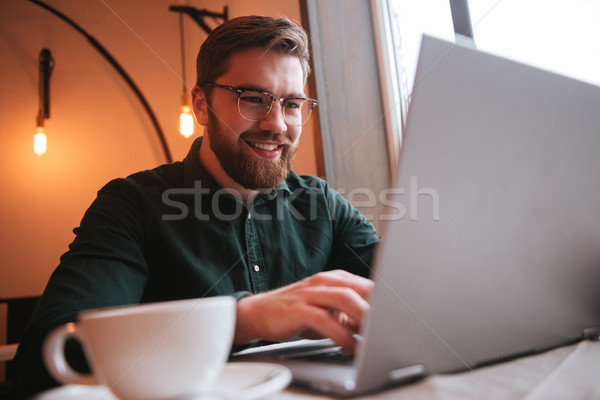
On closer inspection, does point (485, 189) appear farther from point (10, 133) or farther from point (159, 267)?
point (10, 133)

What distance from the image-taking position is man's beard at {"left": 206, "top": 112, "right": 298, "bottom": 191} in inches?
43.8

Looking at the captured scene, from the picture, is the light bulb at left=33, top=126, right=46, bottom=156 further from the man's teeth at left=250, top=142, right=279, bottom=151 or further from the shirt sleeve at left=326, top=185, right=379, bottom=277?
the shirt sleeve at left=326, top=185, right=379, bottom=277

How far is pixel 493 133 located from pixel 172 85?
10.4 ft

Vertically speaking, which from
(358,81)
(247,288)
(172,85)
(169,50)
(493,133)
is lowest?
(247,288)

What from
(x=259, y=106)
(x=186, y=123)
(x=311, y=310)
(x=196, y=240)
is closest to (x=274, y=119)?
(x=259, y=106)

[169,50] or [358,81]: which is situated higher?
[169,50]

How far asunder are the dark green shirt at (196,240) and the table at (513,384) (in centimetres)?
30

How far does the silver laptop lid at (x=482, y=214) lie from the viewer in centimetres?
31

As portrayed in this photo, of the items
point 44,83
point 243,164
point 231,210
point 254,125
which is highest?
point 44,83

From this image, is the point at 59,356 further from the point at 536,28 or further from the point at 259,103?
the point at 536,28

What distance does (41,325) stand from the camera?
535mm

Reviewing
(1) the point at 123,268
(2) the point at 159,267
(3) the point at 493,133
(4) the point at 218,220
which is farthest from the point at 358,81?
(3) the point at 493,133

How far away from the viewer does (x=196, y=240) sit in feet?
3.20

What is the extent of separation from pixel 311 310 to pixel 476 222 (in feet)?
0.66
